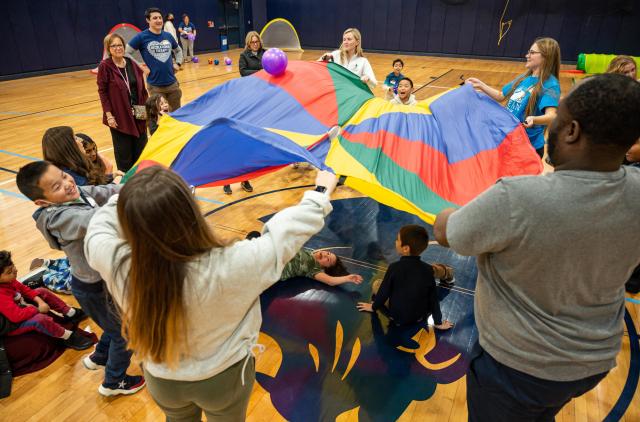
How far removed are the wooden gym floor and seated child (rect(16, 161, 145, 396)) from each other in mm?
157

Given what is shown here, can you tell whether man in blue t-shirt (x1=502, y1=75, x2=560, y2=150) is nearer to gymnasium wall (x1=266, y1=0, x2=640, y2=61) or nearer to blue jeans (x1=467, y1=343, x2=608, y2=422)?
blue jeans (x1=467, y1=343, x2=608, y2=422)

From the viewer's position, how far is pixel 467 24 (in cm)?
1377

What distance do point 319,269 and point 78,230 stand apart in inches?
66.8

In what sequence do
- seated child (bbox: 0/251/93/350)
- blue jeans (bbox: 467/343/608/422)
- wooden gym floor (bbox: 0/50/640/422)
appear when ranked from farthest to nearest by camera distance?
seated child (bbox: 0/251/93/350), wooden gym floor (bbox: 0/50/640/422), blue jeans (bbox: 467/343/608/422)

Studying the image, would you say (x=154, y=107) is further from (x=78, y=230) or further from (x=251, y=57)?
(x=78, y=230)

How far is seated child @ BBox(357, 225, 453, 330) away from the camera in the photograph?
2438mm

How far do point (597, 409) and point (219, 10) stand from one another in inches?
631

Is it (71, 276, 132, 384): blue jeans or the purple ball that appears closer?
(71, 276, 132, 384): blue jeans

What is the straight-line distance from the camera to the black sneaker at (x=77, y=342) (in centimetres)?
244

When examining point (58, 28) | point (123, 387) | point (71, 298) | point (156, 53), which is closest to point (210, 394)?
point (123, 387)

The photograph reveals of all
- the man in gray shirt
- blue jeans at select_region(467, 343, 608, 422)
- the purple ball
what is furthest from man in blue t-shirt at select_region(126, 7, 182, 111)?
blue jeans at select_region(467, 343, 608, 422)

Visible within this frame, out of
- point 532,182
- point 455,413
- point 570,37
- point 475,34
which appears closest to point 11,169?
point 455,413

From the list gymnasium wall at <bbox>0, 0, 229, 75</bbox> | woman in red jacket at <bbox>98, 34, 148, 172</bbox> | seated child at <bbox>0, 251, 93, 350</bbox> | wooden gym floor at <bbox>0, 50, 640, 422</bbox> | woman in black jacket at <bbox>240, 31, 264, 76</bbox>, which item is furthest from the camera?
gymnasium wall at <bbox>0, 0, 229, 75</bbox>

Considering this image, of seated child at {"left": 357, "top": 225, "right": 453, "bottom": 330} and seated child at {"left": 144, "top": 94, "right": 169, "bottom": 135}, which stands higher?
seated child at {"left": 144, "top": 94, "right": 169, "bottom": 135}
